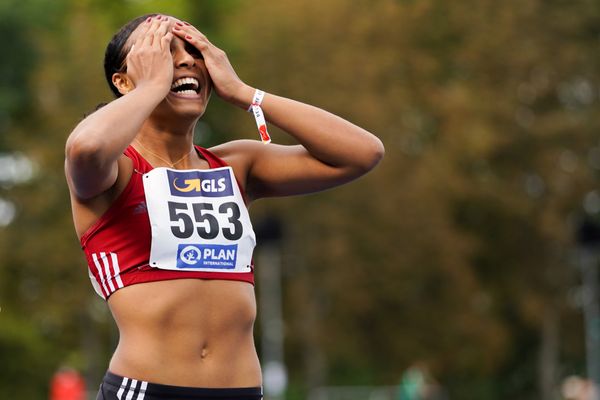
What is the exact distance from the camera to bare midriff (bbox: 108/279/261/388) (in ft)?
15.8

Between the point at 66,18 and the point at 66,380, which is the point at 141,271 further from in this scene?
the point at 66,18

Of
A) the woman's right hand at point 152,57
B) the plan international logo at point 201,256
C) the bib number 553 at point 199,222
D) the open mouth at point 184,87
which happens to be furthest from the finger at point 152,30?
the plan international logo at point 201,256

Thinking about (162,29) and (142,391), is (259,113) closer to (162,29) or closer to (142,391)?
(162,29)

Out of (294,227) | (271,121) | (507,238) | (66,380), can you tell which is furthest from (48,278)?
(271,121)

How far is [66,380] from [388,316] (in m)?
18.7

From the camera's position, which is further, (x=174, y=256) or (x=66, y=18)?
(x=66, y=18)

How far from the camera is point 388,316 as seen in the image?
144 feet

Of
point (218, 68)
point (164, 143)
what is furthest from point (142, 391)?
point (218, 68)

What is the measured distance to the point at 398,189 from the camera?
41562 mm

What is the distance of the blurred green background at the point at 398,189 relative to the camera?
1631 inches

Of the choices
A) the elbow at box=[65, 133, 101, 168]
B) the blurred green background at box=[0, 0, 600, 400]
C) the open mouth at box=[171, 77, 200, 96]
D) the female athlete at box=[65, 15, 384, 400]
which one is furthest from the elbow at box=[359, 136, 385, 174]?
the blurred green background at box=[0, 0, 600, 400]

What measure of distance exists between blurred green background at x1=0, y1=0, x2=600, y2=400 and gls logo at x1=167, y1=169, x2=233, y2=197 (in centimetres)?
3408

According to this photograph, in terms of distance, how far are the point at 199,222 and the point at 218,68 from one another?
1.84 feet

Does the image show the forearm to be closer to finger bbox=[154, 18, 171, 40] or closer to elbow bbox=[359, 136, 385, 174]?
elbow bbox=[359, 136, 385, 174]
